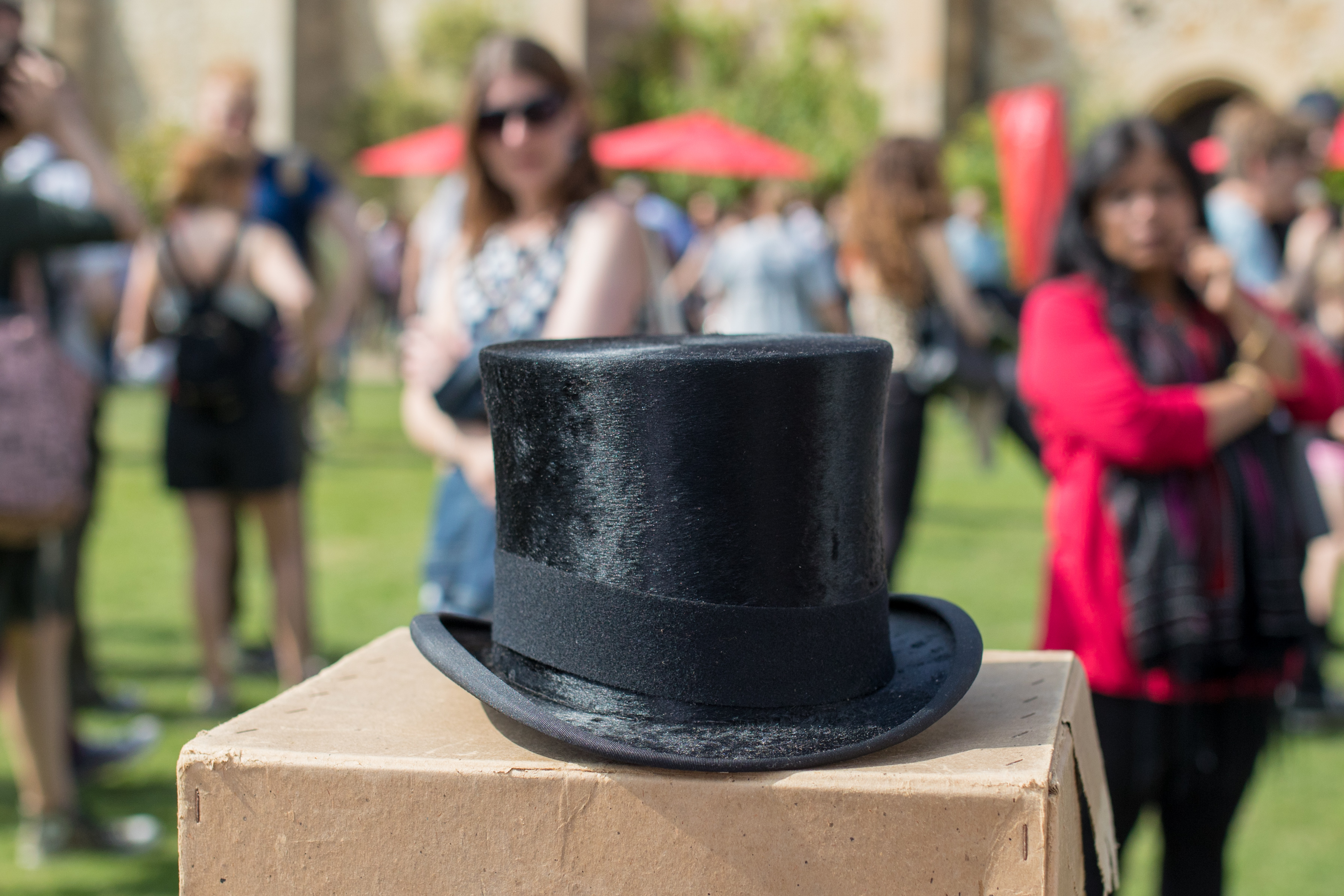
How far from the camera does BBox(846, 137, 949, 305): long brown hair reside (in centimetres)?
481

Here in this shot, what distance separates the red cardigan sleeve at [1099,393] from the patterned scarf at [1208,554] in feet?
0.14

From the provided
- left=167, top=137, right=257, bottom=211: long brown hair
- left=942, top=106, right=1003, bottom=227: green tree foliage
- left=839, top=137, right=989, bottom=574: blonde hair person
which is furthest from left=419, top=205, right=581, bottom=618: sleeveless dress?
left=942, top=106, right=1003, bottom=227: green tree foliage

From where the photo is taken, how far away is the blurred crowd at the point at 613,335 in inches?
88.7

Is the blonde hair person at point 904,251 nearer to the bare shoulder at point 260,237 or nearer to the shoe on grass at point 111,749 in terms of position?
the bare shoulder at point 260,237

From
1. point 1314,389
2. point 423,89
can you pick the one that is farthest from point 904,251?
point 423,89

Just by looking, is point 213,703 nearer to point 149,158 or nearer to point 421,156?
point 421,156

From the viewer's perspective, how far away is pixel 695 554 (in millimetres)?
1238

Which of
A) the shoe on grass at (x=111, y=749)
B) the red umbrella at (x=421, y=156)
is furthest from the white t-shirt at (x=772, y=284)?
the red umbrella at (x=421, y=156)

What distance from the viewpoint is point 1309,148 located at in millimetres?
5082

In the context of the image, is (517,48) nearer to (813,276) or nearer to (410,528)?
(813,276)

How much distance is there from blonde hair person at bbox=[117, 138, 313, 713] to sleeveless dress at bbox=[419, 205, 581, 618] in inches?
72.6

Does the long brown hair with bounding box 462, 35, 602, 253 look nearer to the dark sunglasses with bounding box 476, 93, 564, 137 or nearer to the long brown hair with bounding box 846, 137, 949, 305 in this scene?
the dark sunglasses with bounding box 476, 93, 564, 137

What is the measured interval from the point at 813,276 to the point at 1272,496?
482 centimetres

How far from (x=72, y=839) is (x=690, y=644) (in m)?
2.62
